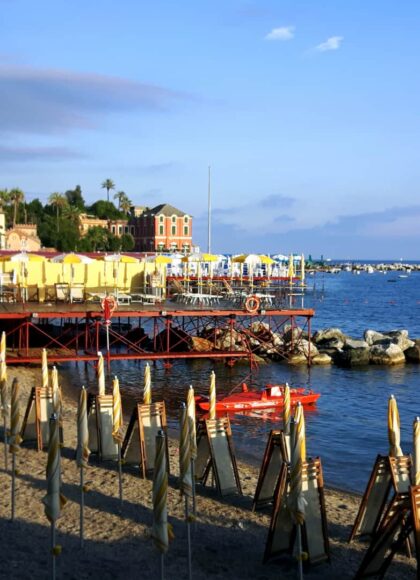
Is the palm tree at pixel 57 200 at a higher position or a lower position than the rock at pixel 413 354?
higher

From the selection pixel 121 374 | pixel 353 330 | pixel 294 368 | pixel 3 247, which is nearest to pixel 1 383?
pixel 121 374

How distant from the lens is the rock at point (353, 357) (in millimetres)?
38938

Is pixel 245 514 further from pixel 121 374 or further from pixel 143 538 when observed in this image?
pixel 121 374

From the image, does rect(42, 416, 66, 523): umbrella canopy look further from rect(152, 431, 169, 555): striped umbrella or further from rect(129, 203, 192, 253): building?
rect(129, 203, 192, 253): building

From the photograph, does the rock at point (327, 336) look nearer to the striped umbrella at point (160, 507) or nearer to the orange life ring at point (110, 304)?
the orange life ring at point (110, 304)

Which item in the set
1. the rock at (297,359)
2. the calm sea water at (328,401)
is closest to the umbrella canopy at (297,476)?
the calm sea water at (328,401)

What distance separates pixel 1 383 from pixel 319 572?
27.5ft

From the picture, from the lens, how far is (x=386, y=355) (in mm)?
39750

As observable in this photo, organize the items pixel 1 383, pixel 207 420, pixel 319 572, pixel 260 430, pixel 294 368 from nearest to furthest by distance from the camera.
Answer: pixel 319 572 < pixel 207 420 < pixel 1 383 < pixel 260 430 < pixel 294 368

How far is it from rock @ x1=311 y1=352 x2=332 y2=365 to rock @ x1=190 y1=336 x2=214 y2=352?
5.75m

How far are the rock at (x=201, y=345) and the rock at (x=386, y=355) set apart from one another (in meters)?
9.45

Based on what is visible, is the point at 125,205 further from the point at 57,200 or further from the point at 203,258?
the point at 203,258

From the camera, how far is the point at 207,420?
48.2ft

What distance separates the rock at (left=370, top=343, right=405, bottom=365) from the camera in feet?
131
